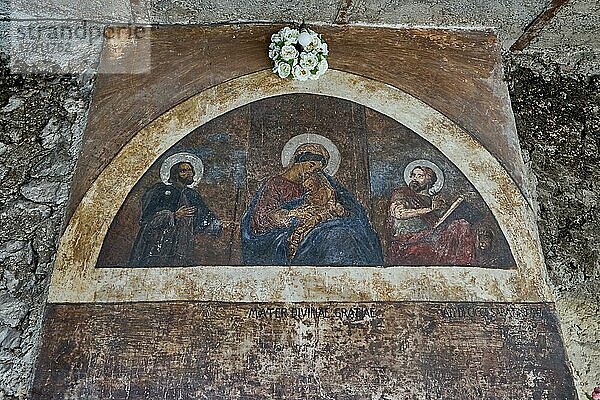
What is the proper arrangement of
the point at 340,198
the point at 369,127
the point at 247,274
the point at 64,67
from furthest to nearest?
the point at 64,67
the point at 369,127
the point at 340,198
the point at 247,274

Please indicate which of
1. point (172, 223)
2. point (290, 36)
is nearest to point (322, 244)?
point (172, 223)

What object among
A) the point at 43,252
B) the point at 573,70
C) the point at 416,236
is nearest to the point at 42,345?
the point at 43,252

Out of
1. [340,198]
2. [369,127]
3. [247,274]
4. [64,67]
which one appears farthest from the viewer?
[64,67]

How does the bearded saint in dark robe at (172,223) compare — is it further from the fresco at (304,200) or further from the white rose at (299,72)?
the white rose at (299,72)

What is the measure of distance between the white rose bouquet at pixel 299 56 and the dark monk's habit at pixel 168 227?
1037 mm

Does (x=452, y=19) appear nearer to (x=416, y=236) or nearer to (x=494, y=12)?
(x=494, y=12)

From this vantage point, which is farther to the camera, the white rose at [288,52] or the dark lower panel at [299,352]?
the white rose at [288,52]

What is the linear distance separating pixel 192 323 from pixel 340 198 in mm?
1145

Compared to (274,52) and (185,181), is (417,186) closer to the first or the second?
(274,52)

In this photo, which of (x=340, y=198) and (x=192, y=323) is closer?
(x=192, y=323)

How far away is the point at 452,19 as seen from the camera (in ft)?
14.7

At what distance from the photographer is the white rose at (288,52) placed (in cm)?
423

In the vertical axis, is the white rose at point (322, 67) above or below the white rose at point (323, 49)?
below

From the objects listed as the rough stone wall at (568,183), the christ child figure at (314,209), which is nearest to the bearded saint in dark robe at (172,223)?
the christ child figure at (314,209)
